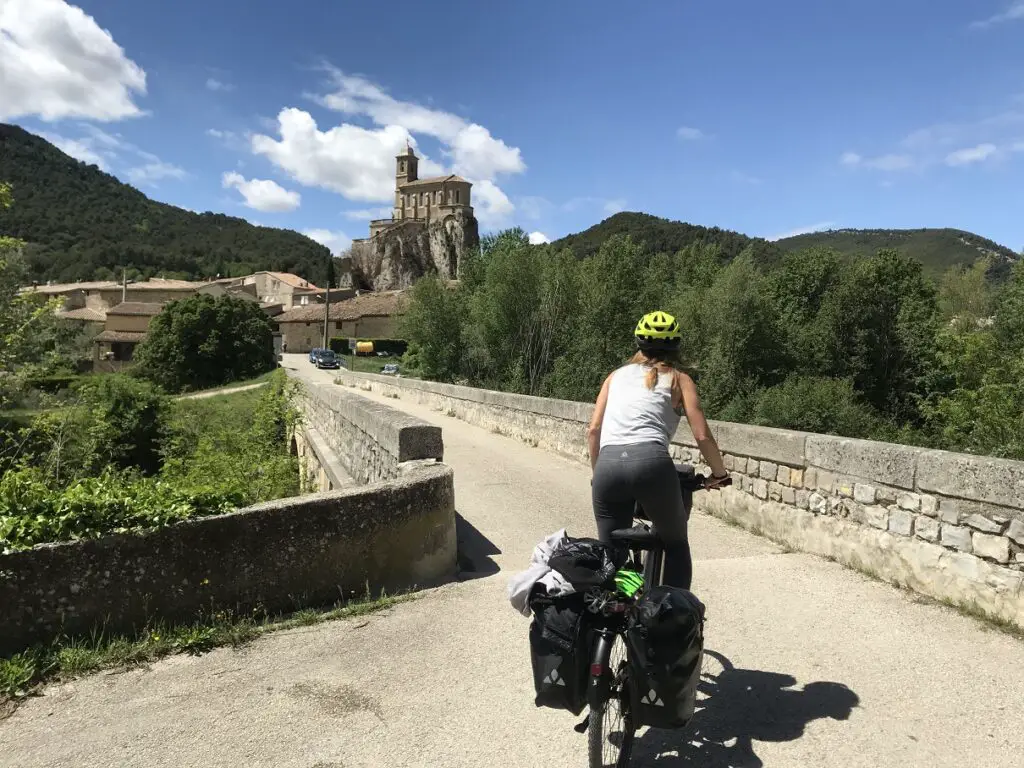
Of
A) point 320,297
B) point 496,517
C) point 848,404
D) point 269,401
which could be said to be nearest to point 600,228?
point 320,297

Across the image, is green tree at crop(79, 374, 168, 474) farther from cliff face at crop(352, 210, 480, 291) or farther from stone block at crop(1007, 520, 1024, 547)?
cliff face at crop(352, 210, 480, 291)

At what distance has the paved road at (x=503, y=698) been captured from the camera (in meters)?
2.56

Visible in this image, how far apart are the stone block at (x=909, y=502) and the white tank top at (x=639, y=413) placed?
2.23 meters

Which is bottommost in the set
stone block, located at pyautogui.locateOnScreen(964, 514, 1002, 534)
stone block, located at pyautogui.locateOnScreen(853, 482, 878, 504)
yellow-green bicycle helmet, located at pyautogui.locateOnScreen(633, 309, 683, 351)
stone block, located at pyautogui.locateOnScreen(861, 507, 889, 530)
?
stone block, located at pyautogui.locateOnScreen(861, 507, 889, 530)

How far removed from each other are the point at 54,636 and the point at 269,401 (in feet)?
36.5

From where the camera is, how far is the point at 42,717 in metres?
2.94

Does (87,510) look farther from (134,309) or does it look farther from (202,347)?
(134,309)

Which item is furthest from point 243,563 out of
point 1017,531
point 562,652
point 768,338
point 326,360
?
point 326,360

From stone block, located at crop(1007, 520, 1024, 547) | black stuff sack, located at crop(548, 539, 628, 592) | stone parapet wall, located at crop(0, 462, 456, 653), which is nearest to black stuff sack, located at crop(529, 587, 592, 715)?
black stuff sack, located at crop(548, 539, 628, 592)

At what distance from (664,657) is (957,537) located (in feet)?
8.85

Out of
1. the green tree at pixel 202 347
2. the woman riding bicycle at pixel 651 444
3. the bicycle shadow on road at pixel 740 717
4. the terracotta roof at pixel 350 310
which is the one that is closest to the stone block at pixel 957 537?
the bicycle shadow on road at pixel 740 717

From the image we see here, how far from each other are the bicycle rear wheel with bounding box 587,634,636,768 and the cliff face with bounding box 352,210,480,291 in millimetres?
95815

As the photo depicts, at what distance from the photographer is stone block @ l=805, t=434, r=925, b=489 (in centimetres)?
428

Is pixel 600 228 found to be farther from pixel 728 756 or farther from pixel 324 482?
pixel 728 756
